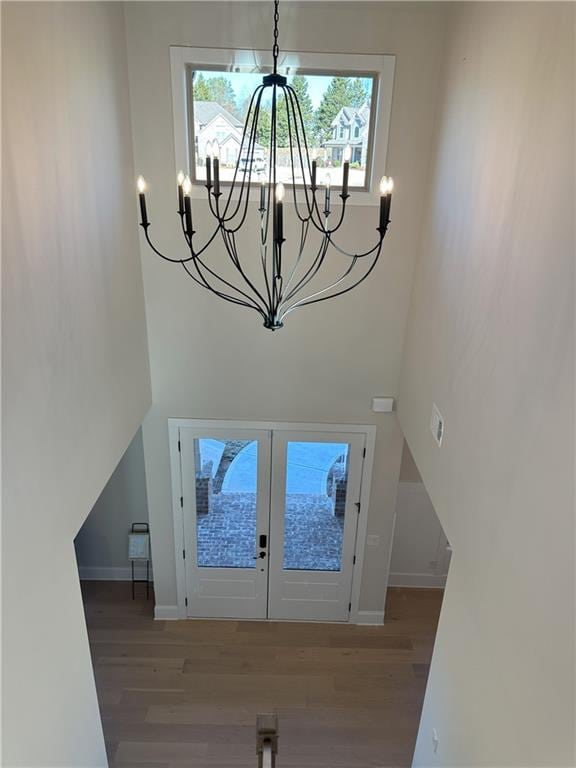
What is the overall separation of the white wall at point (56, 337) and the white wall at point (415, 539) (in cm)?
329

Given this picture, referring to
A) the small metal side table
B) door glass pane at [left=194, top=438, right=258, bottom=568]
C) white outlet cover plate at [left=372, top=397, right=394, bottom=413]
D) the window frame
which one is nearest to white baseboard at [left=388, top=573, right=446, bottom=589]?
door glass pane at [left=194, top=438, right=258, bottom=568]

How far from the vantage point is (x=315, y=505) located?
5270 millimetres

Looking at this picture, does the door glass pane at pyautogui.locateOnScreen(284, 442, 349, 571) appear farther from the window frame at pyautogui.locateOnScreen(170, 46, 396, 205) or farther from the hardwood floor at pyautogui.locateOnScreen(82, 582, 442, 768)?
the window frame at pyautogui.locateOnScreen(170, 46, 396, 205)

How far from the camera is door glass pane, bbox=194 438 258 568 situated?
199 inches

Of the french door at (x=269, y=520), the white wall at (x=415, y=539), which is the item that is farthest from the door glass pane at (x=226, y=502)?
the white wall at (x=415, y=539)

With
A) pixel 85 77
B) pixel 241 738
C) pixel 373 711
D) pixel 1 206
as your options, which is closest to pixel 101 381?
pixel 1 206

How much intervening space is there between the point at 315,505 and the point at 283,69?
3.79 metres

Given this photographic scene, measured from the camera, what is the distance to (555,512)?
6.42ft

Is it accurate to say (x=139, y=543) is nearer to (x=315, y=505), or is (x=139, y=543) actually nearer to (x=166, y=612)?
(x=166, y=612)

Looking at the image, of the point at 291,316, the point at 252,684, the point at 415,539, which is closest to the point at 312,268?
the point at 291,316

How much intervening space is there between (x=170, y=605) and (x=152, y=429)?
2.06 m

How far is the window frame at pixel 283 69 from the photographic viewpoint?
3660 millimetres

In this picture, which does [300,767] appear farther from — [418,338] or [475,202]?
[475,202]

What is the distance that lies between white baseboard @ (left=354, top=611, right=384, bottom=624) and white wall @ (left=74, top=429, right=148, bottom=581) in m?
2.49
